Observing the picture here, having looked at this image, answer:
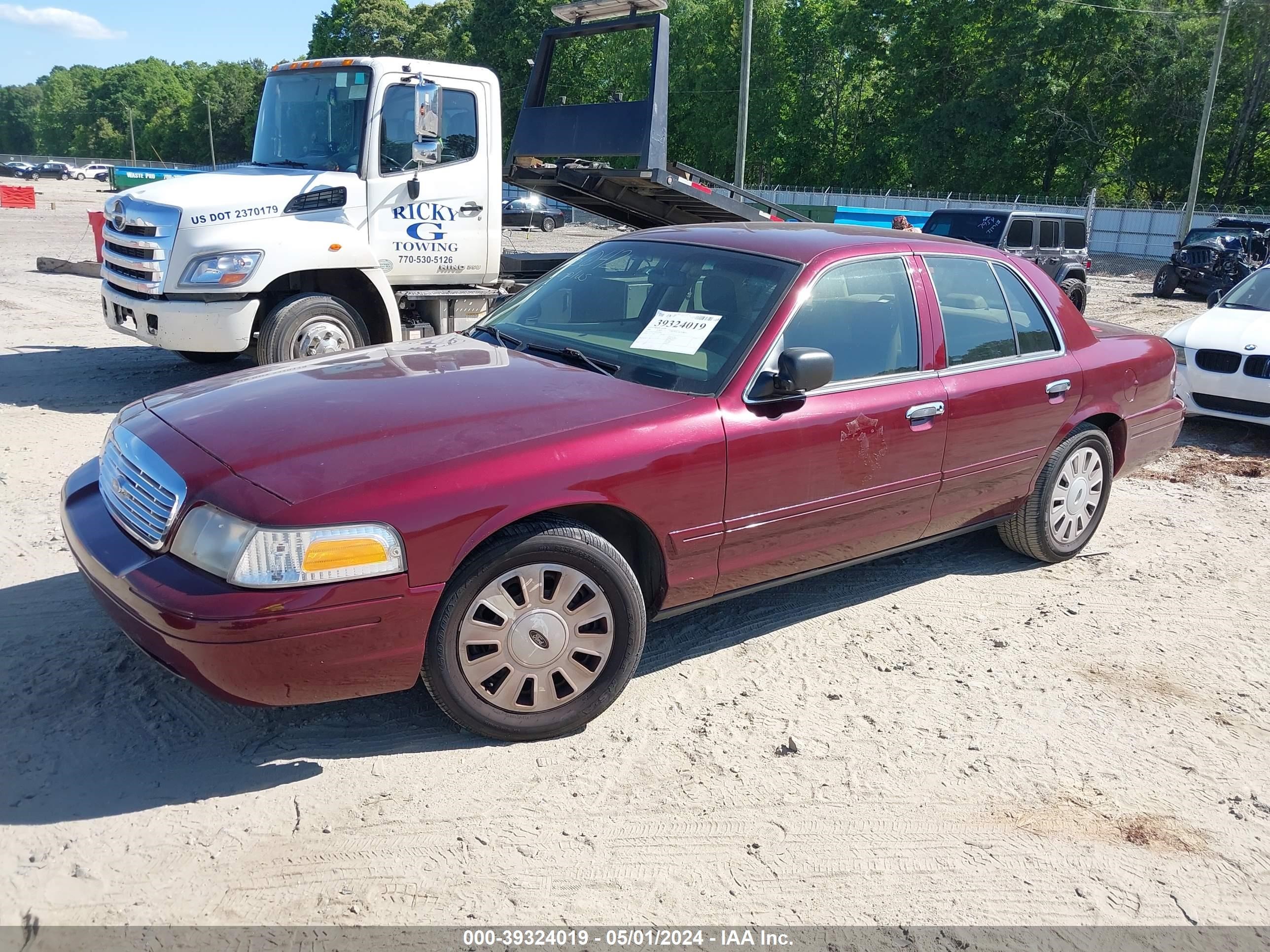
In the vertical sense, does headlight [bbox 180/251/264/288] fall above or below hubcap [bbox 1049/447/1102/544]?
above

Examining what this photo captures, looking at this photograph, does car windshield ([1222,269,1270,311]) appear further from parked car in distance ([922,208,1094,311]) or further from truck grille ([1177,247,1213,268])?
truck grille ([1177,247,1213,268])

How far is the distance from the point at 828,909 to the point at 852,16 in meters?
66.4

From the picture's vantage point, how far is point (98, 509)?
11.6 ft

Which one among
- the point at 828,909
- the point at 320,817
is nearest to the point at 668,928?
the point at 828,909

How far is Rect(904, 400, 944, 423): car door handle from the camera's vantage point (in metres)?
4.32

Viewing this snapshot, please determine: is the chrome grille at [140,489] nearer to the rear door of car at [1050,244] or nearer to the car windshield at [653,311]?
the car windshield at [653,311]

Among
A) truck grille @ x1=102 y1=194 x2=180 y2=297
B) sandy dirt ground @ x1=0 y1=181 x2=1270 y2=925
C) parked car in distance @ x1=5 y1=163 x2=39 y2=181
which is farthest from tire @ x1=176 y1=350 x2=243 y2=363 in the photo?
parked car in distance @ x1=5 y1=163 x2=39 y2=181

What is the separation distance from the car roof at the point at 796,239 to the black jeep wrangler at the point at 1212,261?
19326mm

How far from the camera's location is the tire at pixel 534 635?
127 inches

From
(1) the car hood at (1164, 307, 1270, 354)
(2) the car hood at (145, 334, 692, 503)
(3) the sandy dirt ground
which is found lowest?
(3) the sandy dirt ground

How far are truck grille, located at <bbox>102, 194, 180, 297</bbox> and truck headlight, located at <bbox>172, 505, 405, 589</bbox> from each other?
17.8 feet

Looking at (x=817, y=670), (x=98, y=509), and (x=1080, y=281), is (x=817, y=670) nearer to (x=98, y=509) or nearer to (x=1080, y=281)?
(x=98, y=509)

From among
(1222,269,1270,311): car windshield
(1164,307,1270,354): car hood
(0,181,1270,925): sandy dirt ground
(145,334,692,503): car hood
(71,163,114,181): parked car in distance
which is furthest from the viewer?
(71,163,114,181): parked car in distance

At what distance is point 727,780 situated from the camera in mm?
3357
